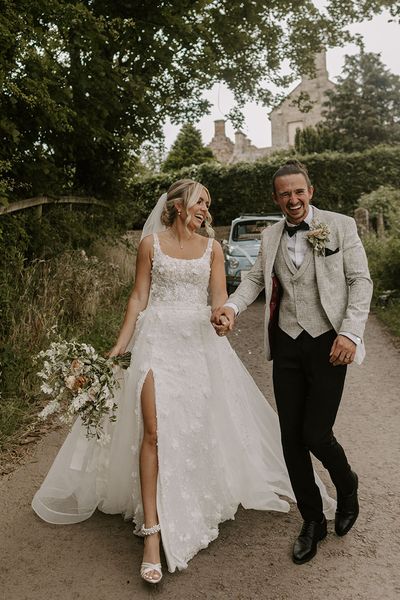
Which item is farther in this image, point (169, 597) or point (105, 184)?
point (105, 184)

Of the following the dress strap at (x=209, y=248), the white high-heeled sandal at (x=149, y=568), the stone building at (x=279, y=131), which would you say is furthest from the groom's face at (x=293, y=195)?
the stone building at (x=279, y=131)

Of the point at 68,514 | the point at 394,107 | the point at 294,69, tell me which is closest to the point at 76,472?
the point at 68,514

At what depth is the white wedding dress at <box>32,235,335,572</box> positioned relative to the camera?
A: 3371mm

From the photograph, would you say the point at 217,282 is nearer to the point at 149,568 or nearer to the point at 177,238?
the point at 177,238

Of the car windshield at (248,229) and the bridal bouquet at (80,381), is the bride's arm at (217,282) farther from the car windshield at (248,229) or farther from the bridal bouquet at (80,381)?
the car windshield at (248,229)

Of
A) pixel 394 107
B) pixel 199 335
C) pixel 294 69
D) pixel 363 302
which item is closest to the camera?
pixel 363 302

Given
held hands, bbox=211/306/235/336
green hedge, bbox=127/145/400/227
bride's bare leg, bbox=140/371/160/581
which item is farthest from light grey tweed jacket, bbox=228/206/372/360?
green hedge, bbox=127/145/400/227

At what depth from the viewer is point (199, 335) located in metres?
3.69

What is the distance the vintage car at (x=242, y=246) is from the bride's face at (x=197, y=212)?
7.94 metres

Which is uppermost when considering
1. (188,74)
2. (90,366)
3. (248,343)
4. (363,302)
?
(188,74)

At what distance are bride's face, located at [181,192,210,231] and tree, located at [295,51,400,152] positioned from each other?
33755mm

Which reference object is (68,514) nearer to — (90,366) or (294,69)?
(90,366)

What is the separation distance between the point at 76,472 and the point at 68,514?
268 mm

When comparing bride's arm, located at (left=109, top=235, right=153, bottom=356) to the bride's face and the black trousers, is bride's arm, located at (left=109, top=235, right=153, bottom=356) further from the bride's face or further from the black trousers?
the black trousers
